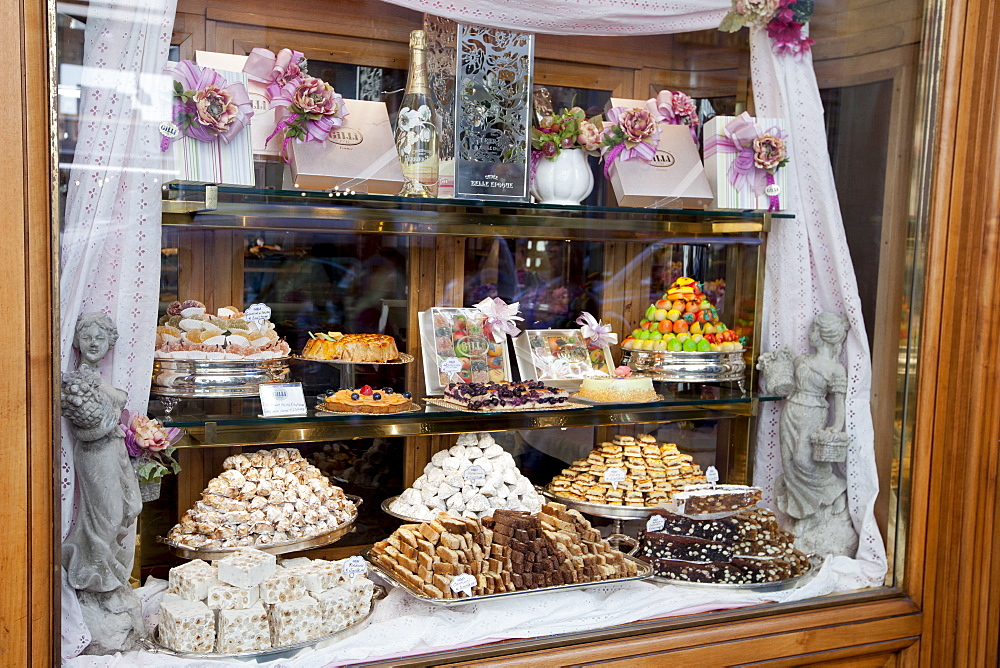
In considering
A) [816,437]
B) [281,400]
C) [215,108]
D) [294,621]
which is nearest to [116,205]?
[215,108]

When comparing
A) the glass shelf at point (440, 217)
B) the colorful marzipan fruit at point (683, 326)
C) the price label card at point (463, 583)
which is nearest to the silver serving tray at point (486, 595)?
the price label card at point (463, 583)

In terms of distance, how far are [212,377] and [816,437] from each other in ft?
5.22

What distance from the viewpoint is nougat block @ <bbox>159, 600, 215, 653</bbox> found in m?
1.81

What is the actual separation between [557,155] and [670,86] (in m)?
0.48

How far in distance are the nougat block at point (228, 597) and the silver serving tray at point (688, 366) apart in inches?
48.7

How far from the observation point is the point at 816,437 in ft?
8.29

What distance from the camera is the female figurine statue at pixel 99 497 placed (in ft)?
5.81

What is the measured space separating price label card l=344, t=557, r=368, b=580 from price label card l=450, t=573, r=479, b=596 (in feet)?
0.66

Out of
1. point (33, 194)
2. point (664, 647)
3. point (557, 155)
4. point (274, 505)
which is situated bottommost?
point (664, 647)

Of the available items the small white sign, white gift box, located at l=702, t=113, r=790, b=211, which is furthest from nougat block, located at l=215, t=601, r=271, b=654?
white gift box, located at l=702, t=113, r=790, b=211

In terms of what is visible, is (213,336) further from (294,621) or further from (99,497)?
(294,621)

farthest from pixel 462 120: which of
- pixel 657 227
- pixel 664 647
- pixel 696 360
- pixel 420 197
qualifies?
pixel 664 647

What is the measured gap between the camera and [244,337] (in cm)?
218

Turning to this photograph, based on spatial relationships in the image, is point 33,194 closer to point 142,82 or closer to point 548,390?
point 142,82
